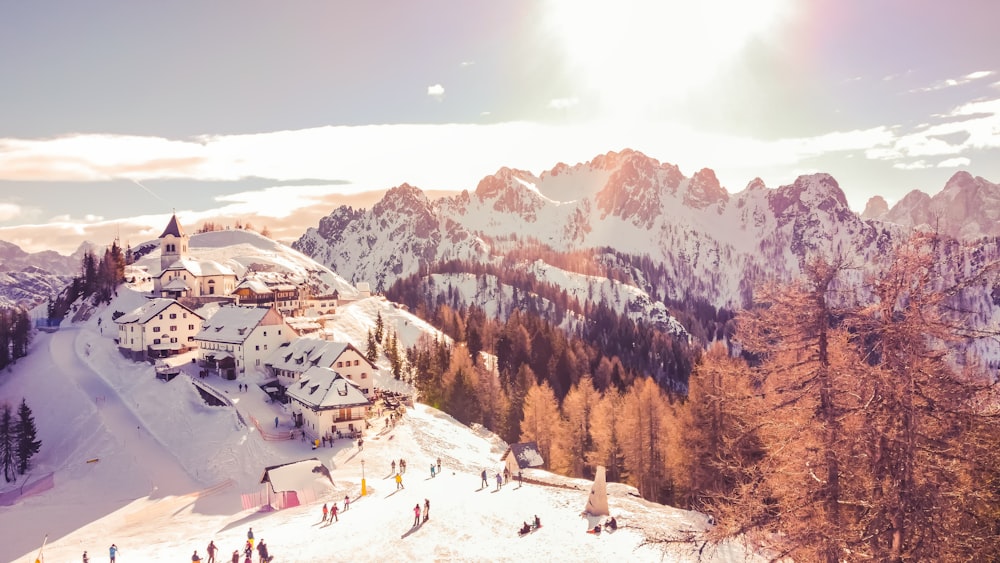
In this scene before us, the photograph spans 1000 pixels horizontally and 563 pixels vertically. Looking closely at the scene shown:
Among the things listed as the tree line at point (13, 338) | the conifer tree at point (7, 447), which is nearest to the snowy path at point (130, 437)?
the tree line at point (13, 338)

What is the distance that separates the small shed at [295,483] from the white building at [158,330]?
48368 mm

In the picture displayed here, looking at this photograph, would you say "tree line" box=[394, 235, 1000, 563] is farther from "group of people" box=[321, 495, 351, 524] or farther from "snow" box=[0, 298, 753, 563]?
"group of people" box=[321, 495, 351, 524]

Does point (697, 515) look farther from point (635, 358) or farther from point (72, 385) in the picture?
point (635, 358)

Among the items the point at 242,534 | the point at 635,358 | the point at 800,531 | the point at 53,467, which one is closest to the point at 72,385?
the point at 53,467

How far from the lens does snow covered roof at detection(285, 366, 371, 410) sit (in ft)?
202

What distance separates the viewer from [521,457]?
202 ft

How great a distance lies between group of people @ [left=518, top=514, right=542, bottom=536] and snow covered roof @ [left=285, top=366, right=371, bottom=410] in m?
28.1

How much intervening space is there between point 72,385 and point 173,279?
121 feet

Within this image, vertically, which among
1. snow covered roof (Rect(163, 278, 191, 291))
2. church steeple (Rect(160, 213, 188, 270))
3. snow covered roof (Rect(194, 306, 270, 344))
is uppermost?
church steeple (Rect(160, 213, 188, 270))

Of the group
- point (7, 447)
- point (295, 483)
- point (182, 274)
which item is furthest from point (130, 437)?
point (182, 274)

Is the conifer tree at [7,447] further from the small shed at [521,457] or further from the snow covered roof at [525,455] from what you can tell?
the snow covered roof at [525,455]

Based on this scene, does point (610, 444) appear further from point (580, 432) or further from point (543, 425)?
point (543, 425)

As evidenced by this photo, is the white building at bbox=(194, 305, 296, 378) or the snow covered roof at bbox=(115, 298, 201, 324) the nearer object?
the white building at bbox=(194, 305, 296, 378)

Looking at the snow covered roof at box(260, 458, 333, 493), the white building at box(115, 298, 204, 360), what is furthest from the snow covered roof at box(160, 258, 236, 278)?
the snow covered roof at box(260, 458, 333, 493)
